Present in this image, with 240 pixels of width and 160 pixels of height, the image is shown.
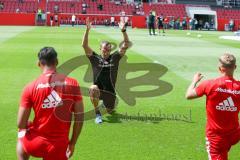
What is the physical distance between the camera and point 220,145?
5.64m

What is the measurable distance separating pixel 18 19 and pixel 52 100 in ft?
188

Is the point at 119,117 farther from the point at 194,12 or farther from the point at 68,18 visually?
the point at 194,12

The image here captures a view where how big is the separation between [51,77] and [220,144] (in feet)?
7.23

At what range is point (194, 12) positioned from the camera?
7100cm

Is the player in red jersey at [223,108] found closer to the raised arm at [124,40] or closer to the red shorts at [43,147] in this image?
the red shorts at [43,147]

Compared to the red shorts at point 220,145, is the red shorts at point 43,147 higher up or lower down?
higher up

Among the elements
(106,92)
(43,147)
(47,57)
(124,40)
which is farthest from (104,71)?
(43,147)

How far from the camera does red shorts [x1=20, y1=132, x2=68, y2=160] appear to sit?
481 centimetres

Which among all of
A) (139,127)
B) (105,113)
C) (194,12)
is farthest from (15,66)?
(194,12)

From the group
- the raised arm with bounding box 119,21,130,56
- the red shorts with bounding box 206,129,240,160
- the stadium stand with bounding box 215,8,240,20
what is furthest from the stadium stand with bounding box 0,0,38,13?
the red shorts with bounding box 206,129,240,160

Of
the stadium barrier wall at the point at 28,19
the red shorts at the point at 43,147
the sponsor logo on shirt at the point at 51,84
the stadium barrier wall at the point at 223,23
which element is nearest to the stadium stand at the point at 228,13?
the stadium barrier wall at the point at 223,23

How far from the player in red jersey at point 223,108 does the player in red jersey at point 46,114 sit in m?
1.80

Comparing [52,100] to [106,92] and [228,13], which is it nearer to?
[106,92]

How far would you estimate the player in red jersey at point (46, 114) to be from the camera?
479cm
